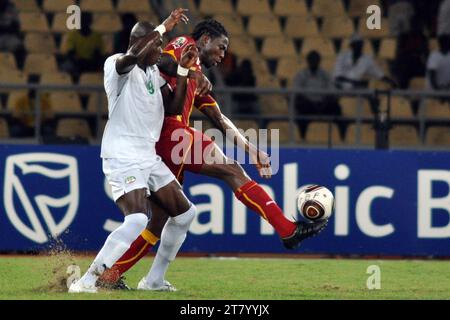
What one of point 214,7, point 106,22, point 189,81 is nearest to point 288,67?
point 214,7

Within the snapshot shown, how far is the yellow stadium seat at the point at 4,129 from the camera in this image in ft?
46.4

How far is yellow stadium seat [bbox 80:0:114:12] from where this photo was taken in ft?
57.2

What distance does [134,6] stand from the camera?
687 inches

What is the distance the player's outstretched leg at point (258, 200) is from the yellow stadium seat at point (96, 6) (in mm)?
7867

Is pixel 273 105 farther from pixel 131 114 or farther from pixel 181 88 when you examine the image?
pixel 131 114

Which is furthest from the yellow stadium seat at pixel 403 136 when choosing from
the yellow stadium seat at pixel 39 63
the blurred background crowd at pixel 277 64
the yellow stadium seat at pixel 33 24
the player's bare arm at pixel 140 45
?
the player's bare arm at pixel 140 45

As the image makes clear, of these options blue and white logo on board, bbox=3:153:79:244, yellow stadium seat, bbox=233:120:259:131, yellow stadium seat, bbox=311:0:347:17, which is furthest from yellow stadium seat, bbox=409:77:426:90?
blue and white logo on board, bbox=3:153:79:244

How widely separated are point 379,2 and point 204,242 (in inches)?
238

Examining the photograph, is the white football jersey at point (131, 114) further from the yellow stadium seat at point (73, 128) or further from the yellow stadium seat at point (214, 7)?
the yellow stadium seat at point (214, 7)

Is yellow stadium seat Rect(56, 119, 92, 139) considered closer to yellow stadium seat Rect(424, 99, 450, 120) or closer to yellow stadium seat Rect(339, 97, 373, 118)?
yellow stadium seat Rect(339, 97, 373, 118)

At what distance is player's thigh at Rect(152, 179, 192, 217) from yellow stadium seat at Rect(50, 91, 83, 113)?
597cm
